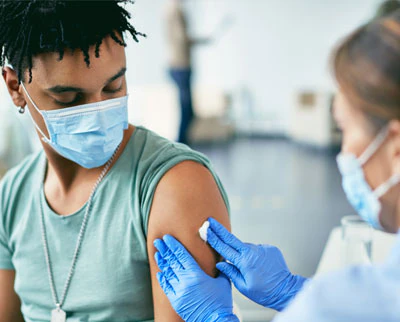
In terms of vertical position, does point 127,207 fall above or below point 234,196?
above

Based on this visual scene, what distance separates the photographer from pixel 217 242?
1.13 metres

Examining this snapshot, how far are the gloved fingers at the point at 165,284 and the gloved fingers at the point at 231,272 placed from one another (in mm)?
119

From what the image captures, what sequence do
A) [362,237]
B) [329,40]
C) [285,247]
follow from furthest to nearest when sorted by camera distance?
[329,40]
[285,247]
[362,237]

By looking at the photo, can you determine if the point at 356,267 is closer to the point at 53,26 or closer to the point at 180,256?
the point at 180,256

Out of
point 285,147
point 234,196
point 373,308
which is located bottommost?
point 285,147

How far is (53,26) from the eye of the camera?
1.10 metres

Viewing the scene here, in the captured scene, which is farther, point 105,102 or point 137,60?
point 137,60

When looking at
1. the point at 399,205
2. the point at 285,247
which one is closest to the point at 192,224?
the point at 399,205

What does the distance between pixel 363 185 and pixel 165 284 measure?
488 millimetres

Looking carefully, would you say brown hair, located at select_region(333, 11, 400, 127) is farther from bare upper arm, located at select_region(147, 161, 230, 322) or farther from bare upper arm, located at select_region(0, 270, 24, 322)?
bare upper arm, located at select_region(0, 270, 24, 322)

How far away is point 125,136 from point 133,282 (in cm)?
36

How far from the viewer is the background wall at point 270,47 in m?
8.38

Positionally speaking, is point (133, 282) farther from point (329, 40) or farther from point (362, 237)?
point (329, 40)

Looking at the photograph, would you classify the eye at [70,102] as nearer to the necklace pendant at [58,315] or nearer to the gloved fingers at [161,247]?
the gloved fingers at [161,247]
